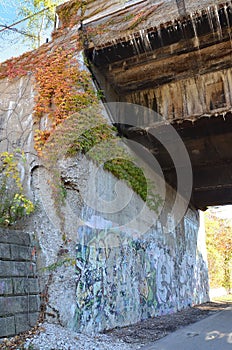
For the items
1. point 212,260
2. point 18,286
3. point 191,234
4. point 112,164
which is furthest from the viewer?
point 212,260

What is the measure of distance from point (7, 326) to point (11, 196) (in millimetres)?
2249

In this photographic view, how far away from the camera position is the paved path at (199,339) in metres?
5.01

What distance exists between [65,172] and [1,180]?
1.21 meters

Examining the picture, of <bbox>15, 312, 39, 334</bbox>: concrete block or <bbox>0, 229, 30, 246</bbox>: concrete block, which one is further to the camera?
<bbox>0, 229, 30, 246</bbox>: concrete block

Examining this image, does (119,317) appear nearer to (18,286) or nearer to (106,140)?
(18,286)

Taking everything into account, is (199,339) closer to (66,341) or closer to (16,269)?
(66,341)

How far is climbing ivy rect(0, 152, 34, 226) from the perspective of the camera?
5.39 m

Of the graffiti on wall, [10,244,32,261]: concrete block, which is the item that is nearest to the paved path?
the graffiti on wall

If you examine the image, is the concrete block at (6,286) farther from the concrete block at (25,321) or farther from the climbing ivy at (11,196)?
the climbing ivy at (11,196)

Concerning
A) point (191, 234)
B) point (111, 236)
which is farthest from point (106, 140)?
point (191, 234)

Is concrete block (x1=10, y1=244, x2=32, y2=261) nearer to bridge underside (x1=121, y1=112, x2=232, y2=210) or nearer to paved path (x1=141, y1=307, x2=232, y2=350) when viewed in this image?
paved path (x1=141, y1=307, x2=232, y2=350)

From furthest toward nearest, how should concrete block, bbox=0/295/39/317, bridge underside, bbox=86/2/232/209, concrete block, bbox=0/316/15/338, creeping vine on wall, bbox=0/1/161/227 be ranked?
bridge underside, bbox=86/2/232/209, creeping vine on wall, bbox=0/1/161/227, concrete block, bbox=0/295/39/317, concrete block, bbox=0/316/15/338

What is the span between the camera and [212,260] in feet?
73.4

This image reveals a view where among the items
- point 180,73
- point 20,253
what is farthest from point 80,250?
point 180,73
